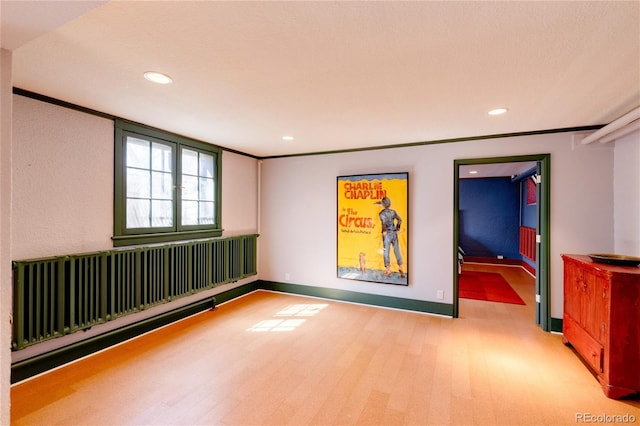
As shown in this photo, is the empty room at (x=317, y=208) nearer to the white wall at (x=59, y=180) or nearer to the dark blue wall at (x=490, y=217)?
the white wall at (x=59, y=180)

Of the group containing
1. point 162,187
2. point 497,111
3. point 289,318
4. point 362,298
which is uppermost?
point 497,111

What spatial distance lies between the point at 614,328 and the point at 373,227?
261cm

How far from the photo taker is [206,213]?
4223 millimetres

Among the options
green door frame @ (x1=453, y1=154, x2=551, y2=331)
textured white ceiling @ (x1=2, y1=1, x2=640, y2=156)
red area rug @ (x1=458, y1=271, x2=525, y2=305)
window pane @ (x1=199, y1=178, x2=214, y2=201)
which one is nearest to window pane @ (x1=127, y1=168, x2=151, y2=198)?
textured white ceiling @ (x1=2, y1=1, x2=640, y2=156)

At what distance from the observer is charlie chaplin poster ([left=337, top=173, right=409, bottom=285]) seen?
13.5 ft

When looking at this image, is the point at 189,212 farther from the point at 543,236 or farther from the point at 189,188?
the point at 543,236

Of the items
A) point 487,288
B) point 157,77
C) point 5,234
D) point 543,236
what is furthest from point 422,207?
point 5,234

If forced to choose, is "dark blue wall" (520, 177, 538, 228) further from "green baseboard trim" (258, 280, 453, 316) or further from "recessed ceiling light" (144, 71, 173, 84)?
"recessed ceiling light" (144, 71, 173, 84)

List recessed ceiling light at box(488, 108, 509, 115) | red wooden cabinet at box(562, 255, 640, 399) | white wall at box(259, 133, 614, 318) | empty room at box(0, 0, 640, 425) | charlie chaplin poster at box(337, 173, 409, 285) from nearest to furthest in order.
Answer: empty room at box(0, 0, 640, 425) < red wooden cabinet at box(562, 255, 640, 399) < recessed ceiling light at box(488, 108, 509, 115) < white wall at box(259, 133, 614, 318) < charlie chaplin poster at box(337, 173, 409, 285)

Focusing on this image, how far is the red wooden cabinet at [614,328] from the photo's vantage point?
2195 millimetres

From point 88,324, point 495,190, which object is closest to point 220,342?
point 88,324

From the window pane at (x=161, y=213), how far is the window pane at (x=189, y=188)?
10.4 inches

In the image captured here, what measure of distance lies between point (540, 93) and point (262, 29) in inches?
87.6

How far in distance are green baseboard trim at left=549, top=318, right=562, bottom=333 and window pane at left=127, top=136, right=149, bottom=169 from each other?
5.01 m
